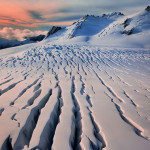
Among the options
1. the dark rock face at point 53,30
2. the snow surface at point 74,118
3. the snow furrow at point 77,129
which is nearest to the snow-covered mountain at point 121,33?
the dark rock face at point 53,30

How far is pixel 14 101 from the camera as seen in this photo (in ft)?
9.08

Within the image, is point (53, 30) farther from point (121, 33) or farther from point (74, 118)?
point (74, 118)

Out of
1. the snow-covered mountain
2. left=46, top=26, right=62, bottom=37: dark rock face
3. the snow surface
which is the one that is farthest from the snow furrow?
left=46, top=26, right=62, bottom=37: dark rock face

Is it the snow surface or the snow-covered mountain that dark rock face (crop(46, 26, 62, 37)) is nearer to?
the snow-covered mountain

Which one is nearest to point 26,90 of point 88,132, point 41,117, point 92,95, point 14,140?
point 41,117

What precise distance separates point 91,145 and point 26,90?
2.21m

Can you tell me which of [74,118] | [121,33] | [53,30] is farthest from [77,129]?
[53,30]

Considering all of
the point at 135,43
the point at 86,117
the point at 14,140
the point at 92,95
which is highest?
the point at 14,140

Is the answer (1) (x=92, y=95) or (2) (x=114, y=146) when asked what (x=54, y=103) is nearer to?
(1) (x=92, y=95)

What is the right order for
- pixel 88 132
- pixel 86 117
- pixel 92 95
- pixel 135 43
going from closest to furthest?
pixel 88 132
pixel 86 117
pixel 92 95
pixel 135 43

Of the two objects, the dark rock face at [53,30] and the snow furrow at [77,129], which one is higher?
the snow furrow at [77,129]

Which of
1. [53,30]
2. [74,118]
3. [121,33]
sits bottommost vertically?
[53,30]

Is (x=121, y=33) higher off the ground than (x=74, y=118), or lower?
lower

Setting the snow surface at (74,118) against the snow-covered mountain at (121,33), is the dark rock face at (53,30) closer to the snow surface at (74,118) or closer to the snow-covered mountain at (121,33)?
the snow-covered mountain at (121,33)
